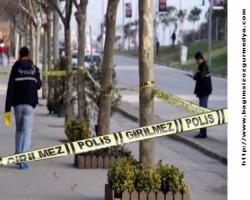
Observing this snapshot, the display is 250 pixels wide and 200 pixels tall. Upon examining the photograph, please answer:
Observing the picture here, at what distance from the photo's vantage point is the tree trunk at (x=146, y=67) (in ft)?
26.2

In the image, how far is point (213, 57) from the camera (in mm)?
65062

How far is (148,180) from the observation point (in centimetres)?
769

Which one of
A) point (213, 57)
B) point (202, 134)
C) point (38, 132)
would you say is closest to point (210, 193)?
point (202, 134)

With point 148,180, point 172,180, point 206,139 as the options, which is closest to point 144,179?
point 148,180

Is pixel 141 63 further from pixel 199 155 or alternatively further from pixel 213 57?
pixel 213 57

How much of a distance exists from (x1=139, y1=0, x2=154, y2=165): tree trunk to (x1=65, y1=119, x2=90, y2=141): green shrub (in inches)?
179

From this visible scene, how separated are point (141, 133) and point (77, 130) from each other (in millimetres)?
5468

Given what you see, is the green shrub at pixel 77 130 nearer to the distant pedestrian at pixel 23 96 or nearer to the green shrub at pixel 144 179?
the distant pedestrian at pixel 23 96

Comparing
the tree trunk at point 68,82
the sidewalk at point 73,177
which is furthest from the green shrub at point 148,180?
the tree trunk at point 68,82

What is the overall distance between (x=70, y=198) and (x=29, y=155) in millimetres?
1615

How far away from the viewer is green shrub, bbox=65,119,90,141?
41.4ft

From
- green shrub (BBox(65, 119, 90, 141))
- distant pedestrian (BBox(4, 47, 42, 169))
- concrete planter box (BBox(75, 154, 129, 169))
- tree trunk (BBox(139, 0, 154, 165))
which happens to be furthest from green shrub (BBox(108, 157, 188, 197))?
green shrub (BBox(65, 119, 90, 141))

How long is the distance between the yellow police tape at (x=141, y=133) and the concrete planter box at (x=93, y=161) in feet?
10.8

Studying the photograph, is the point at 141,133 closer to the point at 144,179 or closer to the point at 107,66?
the point at 144,179
